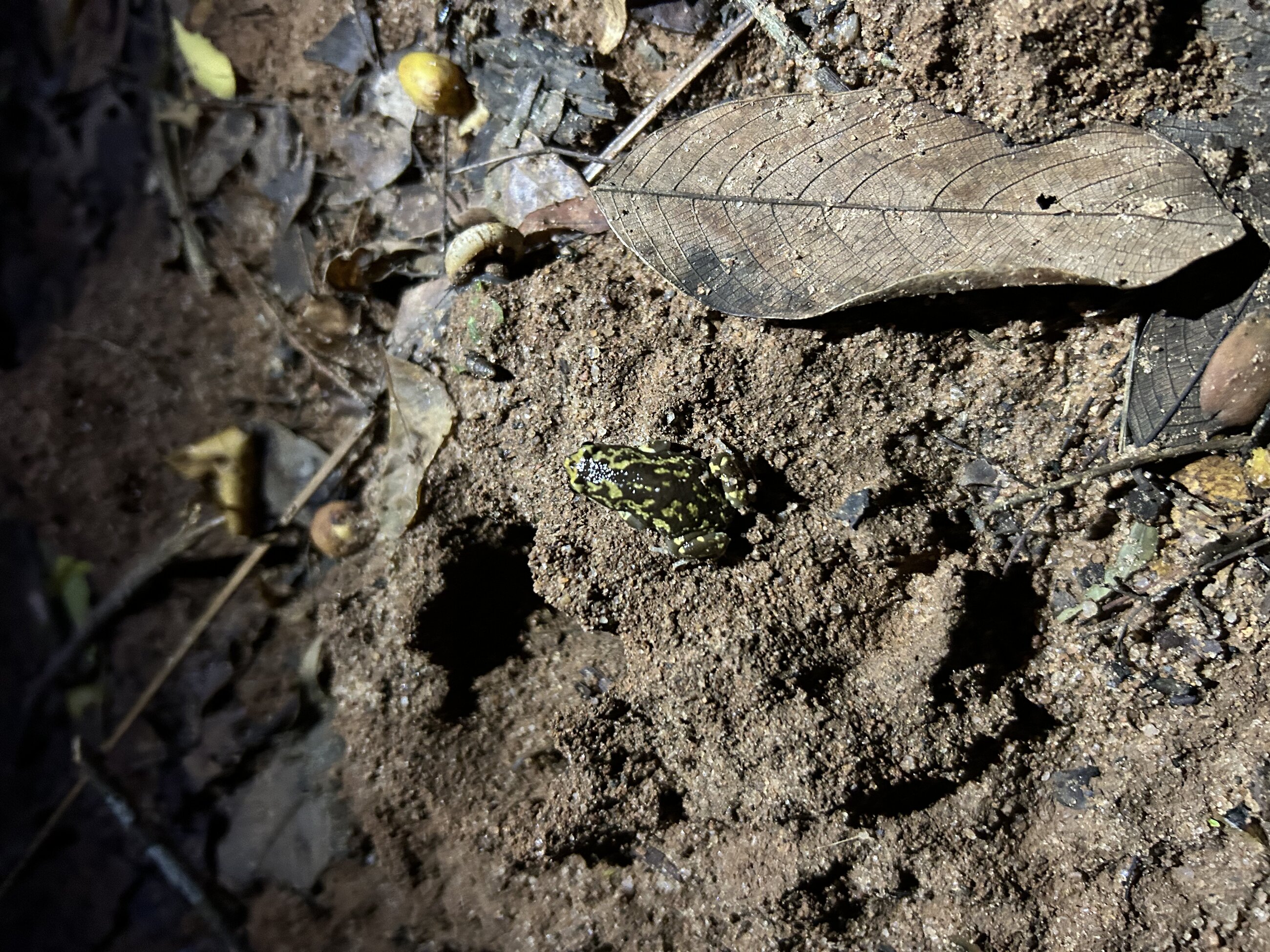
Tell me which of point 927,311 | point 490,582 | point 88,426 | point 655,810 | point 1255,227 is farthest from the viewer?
point 88,426

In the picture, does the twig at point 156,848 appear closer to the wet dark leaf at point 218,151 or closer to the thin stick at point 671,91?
the wet dark leaf at point 218,151

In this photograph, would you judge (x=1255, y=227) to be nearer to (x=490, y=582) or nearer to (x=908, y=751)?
(x=908, y=751)

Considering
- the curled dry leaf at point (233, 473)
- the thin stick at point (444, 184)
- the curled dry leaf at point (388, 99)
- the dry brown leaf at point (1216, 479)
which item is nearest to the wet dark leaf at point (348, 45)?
the curled dry leaf at point (388, 99)

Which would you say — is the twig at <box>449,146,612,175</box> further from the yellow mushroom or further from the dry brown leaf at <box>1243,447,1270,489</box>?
the dry brown leaf at <box>1243,447,1270,489</box>

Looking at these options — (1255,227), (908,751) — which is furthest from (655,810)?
(1255,227)

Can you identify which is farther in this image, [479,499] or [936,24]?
[479,499]

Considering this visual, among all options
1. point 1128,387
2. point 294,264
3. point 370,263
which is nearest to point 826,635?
point 1128,387

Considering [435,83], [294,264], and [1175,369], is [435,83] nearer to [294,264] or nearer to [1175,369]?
[294,264]
